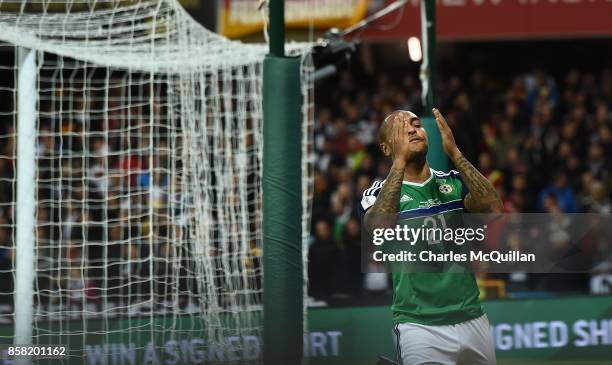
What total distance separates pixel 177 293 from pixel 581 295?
12.7 ft

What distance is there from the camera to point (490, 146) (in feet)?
44.5

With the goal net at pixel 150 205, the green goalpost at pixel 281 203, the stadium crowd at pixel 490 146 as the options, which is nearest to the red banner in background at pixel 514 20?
the stadium crowd at pixel 490 146

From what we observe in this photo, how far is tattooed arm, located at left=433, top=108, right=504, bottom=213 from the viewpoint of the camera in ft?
15.7

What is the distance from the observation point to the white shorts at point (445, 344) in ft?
15.9

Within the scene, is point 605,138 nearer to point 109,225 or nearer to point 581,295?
point 581,295

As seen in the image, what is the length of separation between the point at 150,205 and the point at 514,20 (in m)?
7.77

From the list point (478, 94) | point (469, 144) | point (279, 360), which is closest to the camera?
point (279, 360)

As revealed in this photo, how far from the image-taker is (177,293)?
28.3ft

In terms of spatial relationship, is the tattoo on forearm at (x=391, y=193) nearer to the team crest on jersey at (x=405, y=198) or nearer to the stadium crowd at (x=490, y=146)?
the team crest on jersey at (x=405, y=198)

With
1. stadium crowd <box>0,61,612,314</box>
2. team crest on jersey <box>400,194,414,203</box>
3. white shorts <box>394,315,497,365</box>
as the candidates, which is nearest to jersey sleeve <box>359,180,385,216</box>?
team crest on jersey <box>400,194,414,203</box>

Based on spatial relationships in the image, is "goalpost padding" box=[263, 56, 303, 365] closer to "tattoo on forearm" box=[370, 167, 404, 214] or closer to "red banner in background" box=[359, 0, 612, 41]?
"tattoo on forearm" box=[370, 167, 404, 214]

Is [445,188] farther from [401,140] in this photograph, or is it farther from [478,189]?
[401,140]

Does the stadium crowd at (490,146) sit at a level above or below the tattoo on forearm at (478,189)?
above

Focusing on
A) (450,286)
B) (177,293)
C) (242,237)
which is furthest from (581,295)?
(450,286)
